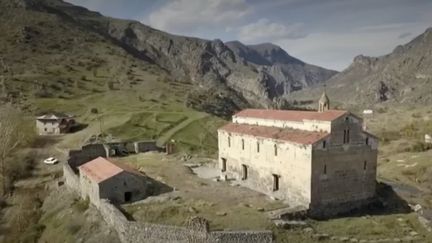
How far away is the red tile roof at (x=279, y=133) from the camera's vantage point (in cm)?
3154

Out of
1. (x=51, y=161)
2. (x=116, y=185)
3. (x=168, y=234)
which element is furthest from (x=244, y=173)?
(x=51, y=161)

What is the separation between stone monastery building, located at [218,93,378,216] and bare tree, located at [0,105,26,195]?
1177 inches

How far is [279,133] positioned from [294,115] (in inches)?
88.0

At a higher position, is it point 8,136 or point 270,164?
point 270,164

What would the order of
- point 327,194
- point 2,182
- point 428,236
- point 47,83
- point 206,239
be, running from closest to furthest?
point 206,239
point 428,236
point 327,194
point 2,182
point 47,83

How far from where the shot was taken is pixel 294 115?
36438 millimetres

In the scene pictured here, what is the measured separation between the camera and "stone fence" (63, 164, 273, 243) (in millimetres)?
24719

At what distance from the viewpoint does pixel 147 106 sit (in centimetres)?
9112

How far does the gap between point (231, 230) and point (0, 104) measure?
7573 centimetres

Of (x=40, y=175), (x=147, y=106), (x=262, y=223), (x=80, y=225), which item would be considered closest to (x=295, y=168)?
(x=262, y=223)

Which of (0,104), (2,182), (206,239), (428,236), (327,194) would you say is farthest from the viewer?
(0,104)

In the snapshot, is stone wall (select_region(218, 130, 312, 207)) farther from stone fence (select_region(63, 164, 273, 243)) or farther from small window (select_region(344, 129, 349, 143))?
stone fence (select_region(63, 164, 273, 243))

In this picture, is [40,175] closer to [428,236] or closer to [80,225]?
[80,225]

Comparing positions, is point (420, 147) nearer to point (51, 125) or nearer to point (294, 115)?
point (294, 115)
